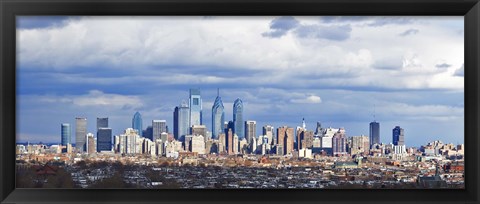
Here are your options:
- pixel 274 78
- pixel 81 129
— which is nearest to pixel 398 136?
pixel 274 78

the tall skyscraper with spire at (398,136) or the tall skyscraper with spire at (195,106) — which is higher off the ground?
the tall skyscraper with spire at (195,106)

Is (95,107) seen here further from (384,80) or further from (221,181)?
(384,80)

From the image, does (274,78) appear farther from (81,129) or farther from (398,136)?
(81,129)

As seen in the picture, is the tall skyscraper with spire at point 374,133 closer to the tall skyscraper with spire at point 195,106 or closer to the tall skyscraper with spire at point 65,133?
the tall skyscraper with spire at point 195,106

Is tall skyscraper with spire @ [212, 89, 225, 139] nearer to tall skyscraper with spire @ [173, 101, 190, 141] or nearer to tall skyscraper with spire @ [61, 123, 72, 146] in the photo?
tall skyscraper with spire @ [173, 101, 190, 141]

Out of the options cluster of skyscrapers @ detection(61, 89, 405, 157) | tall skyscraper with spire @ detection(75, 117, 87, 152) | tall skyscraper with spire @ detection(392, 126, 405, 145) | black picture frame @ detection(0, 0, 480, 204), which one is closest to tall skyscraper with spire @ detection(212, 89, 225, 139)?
cluster of skyscrapers @ detection(61, 89, 405, 157)
